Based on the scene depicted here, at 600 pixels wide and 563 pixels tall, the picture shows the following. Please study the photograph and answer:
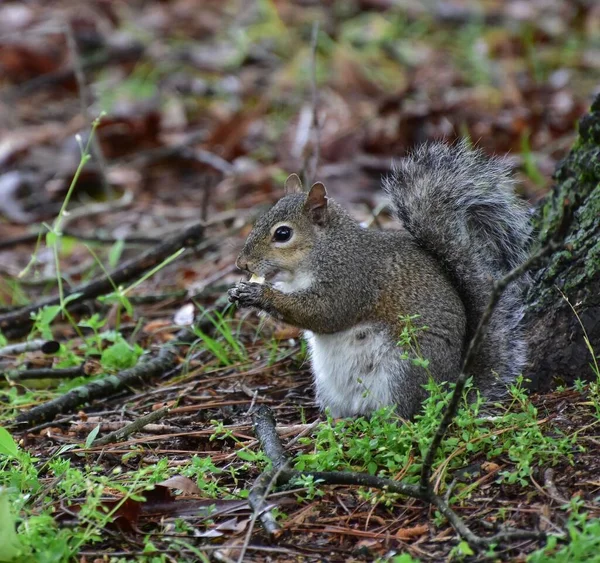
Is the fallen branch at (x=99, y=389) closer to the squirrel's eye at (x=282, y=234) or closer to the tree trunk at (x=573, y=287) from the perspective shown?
the squirrel's eye at (x=282, y=234)

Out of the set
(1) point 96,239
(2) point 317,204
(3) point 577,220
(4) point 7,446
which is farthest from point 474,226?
(1) point 96,239

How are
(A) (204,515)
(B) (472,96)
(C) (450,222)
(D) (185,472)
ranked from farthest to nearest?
(B) (472,96)
(C) (450,222)
(D) (185,472)
(A) (204,515)

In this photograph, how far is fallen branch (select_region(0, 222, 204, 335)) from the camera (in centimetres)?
370

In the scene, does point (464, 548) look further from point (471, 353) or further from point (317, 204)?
point (317, 204)

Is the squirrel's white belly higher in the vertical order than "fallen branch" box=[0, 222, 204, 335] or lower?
higher

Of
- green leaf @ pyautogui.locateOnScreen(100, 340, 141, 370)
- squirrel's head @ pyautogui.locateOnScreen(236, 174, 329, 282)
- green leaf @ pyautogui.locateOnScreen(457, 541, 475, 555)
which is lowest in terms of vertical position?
green leaf @ pyautogui.locateOnScreen(100, 340, 141, 370)

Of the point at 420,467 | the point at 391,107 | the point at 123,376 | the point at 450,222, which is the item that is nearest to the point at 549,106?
the point at 391,107

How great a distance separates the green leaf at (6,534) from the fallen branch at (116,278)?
66.6 inches

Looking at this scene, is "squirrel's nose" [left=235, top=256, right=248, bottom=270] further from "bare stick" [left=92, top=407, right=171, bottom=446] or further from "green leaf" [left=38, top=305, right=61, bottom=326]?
"green leaf" [left=38, top=305, right=61, bottom=326]

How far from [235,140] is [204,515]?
13.7ft

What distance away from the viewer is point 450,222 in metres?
3.07

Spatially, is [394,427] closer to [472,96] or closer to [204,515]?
[204,515]

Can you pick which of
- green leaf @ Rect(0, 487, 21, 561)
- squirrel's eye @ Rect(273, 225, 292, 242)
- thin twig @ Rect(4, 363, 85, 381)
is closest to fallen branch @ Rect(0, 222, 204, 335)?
thin twig @ Rect(4, 363, 85, 381)

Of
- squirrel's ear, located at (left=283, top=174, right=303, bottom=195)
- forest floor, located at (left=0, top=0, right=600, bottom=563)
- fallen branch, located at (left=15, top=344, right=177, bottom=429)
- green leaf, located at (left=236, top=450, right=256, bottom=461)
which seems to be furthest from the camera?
squirrel's ear, located at (left=283, top=174, right=303, bottom=195)
